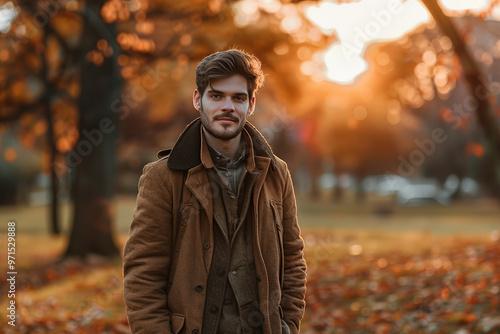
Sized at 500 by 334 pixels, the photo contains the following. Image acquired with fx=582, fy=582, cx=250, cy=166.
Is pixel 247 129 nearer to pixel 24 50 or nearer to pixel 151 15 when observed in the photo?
pixel 151 15

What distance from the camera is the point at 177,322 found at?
280 cm

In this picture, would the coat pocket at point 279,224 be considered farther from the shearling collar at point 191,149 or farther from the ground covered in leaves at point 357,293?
the ground covered in leaves at point 357,293

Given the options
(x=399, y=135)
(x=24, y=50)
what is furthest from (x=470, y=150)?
(x=399, y=135)

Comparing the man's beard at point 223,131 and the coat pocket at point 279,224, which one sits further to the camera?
the coat pocket at point 279,224

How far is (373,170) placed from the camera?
48.8 m

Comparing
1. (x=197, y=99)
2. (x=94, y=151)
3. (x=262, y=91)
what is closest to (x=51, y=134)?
(x=94, y=151)

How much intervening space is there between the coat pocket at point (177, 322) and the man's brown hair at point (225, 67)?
3.71ft

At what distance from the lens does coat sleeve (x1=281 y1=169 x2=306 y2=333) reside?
3.14m

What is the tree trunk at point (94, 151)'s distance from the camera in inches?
502

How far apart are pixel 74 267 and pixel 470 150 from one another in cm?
796

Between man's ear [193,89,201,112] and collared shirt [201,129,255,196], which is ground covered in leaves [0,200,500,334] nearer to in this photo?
collared shirt [201,129,255,196]

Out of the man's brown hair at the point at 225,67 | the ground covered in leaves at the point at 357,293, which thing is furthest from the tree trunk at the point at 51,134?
the man's brown hair at the point at 225,67

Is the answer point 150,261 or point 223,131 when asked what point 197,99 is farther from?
point 150,261

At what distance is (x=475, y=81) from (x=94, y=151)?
27.8ft
